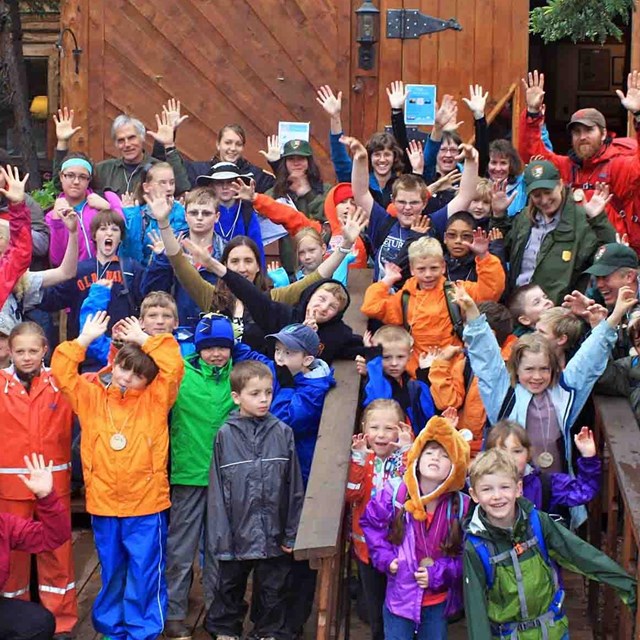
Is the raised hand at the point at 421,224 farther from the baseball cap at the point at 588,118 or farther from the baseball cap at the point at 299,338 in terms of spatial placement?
the baseball cap at the point at 299,338

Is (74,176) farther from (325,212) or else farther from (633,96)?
(633,96)

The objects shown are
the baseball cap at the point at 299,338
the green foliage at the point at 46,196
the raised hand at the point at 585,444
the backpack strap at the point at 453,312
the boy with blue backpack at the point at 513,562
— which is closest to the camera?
the boy with blue backpack at the point at 513,562

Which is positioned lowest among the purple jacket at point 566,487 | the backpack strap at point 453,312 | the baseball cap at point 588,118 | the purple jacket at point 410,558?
the purple jacket at point 410,558

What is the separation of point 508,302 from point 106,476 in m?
2.28

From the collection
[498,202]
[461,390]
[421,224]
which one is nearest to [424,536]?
[461,390]

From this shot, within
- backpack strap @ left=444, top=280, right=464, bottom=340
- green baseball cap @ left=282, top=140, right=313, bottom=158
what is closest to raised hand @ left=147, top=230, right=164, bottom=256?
green baseball cap @ left=282, top=140, right=313, bottom=158

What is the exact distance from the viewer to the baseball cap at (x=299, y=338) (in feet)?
22.1

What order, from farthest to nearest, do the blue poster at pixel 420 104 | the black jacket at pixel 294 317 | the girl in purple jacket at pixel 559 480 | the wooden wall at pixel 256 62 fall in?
1. the wooden wall at pixel 256 62
2. the blue poster at pixel 420 104
3. the black jacket at pixel 294 317
4. the girl in purple jacket at pixel 559 480

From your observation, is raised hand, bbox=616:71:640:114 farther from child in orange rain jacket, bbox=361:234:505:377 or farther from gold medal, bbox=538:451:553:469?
gold medal, bbox=538:451:553:469

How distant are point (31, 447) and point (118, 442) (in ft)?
1.53

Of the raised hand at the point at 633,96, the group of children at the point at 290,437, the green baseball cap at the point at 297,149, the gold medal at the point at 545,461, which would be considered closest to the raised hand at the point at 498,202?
the group of children at the point at 290,437

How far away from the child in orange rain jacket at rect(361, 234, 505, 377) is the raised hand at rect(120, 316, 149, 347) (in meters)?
1.30

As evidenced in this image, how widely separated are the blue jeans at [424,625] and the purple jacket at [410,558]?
35 millimetres

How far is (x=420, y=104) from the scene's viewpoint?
35.9 feet
